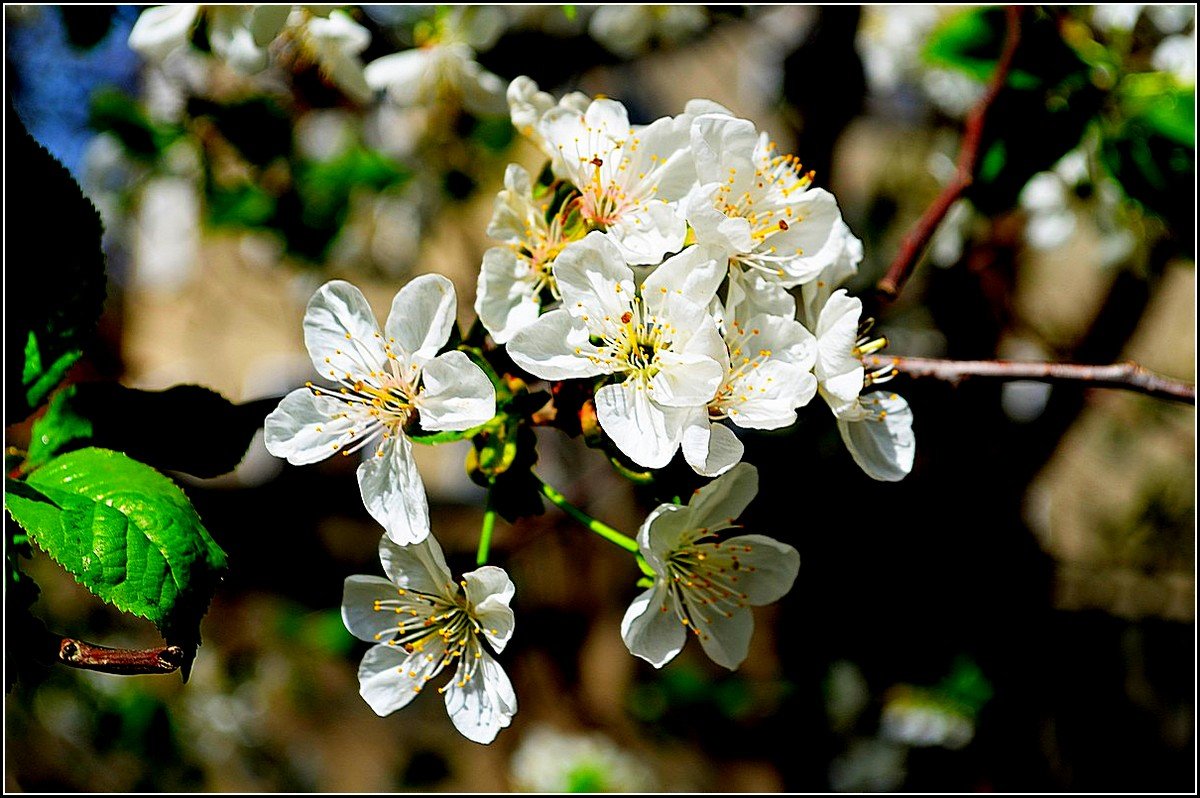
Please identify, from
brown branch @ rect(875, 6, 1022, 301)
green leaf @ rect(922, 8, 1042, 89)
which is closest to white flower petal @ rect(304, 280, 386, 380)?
brown branch @ rect(875, 6, 1022, 301)

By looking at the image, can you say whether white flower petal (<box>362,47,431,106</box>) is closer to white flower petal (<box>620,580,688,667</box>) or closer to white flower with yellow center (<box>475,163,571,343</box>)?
white flower with yellow center (<box>475,163,571,343</box>)

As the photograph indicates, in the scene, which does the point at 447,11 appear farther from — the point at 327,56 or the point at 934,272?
the point at 934,272

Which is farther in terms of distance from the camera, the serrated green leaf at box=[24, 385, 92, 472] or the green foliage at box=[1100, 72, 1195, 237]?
the green foliage at box=[1100, 72, 1195, 237]

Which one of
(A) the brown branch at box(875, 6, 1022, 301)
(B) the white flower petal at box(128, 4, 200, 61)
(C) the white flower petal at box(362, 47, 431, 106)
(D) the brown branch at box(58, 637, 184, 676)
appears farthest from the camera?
(C) the white flower petal at box(362, 47, 431, 106)

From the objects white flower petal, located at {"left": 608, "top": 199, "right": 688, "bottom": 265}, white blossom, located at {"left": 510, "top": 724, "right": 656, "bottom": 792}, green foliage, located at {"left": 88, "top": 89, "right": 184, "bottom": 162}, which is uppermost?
white flower petal, located at {"left": 608, "top": 199, "right": 688, "bottom": 265}

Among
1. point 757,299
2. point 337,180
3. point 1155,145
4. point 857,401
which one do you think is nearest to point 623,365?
point 757,299

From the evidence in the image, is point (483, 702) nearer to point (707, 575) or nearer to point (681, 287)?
point (707, 575)
